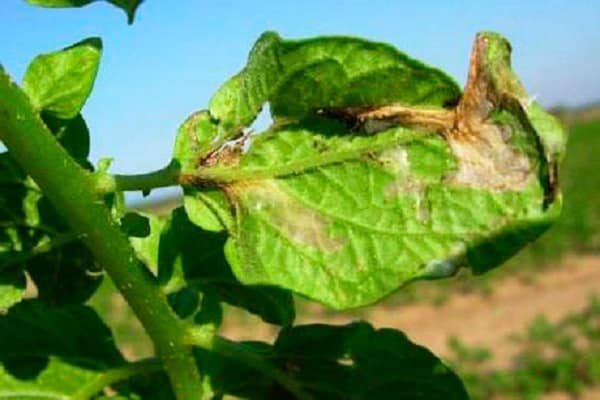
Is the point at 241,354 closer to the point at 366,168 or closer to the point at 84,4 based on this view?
the point at 366,168

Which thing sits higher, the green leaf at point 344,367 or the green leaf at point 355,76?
the green leaf at point 355,76

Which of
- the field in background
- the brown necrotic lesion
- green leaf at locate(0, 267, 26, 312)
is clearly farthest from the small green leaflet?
the field in background

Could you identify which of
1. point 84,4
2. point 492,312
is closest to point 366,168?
point 84,4

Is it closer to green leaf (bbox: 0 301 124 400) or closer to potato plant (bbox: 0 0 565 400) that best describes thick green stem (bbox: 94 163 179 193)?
potato plant (bbox: 0 0 565 400)

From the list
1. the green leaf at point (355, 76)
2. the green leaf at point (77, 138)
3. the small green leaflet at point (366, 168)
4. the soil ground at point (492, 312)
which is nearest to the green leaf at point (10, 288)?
the green leaf at point (77, 138)

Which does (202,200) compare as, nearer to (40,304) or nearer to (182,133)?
(182,133)

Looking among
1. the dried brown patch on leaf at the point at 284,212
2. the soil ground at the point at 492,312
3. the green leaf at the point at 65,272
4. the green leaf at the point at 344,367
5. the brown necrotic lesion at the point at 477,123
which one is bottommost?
the soil ground at the point at 492,312

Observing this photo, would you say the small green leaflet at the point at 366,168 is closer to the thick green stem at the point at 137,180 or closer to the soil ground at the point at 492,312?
the thick green stem at the point at 137,180

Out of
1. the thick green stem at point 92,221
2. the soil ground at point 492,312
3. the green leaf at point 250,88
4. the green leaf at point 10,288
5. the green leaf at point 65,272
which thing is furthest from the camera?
the soil ground at point 492,312
